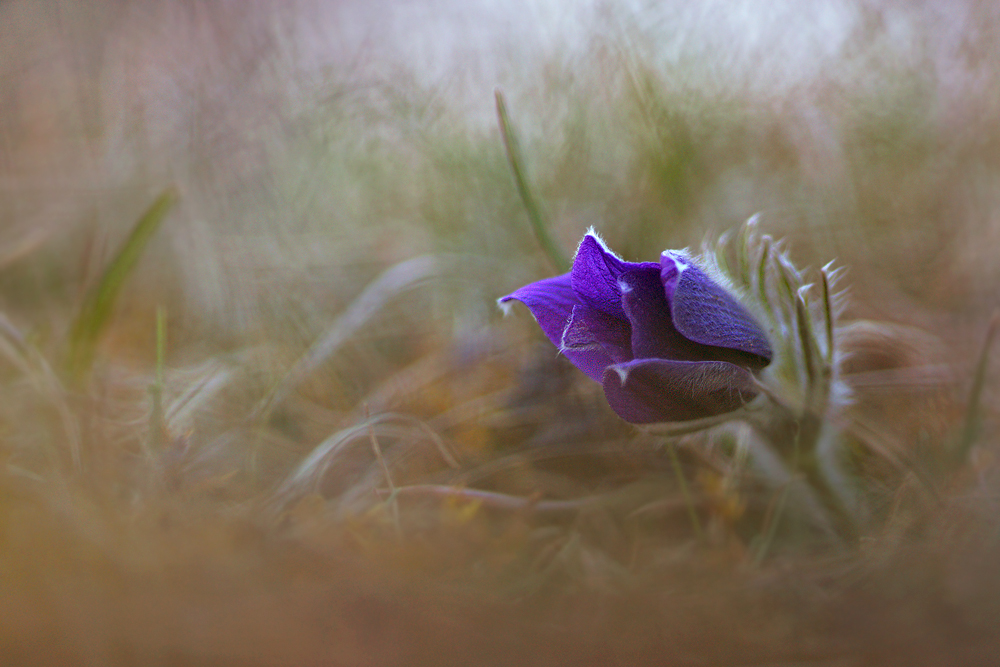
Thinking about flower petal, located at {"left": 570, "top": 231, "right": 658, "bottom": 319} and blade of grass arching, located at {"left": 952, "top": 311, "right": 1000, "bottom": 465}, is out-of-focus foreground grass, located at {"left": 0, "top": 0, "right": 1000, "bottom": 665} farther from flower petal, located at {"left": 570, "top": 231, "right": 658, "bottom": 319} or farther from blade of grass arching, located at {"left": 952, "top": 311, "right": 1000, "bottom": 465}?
flower petal, located at {"left": 570, "top": 231, "right": 658, "bottom": 319}

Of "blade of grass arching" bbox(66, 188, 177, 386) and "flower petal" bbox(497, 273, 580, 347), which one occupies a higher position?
"blade of grass arching" bbox(66, 188, 177, 386)

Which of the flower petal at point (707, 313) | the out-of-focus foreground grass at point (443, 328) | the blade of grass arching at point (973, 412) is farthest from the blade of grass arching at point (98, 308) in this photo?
the blade of grass arching at point (973, 412)

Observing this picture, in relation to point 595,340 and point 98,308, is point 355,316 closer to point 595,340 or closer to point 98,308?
point 98,308

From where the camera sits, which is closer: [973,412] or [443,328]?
[973,412]

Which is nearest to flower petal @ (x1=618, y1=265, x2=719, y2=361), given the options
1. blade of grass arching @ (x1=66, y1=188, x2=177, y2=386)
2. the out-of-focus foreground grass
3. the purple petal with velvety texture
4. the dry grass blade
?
the purple petal with velvety texture

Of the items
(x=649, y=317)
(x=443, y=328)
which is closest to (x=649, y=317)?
(x=649, y=317)

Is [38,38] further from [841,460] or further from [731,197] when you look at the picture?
[841,460]

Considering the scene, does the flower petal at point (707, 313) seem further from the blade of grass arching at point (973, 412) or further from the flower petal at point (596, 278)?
the blade of grass arching at point (973, 412)
